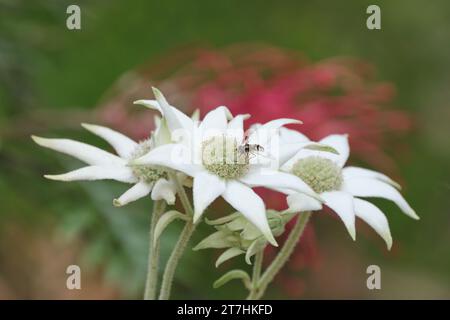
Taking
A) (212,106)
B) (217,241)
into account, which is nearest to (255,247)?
(217,241)

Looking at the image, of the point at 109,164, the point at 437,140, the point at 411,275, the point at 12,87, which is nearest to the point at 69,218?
the point at 12,87

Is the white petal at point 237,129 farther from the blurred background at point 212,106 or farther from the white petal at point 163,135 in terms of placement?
the blurred background at point 212,106

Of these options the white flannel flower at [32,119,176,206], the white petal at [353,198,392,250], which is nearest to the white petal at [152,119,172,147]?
the white flannel flower at [32,119,176,206]

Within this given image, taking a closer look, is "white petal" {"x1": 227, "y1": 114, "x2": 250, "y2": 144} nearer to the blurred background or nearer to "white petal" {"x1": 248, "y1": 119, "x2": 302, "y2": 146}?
"white petal" {"x1": 248, "y1": 119, "x2": 302, "y2": 146}

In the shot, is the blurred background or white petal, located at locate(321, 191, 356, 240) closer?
white petal, located at locate(321, 191, 356, 240)

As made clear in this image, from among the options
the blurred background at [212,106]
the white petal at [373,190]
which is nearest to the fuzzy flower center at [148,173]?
the white petal at [373,190]

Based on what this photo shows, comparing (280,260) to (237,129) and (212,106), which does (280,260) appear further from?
(212,106)
